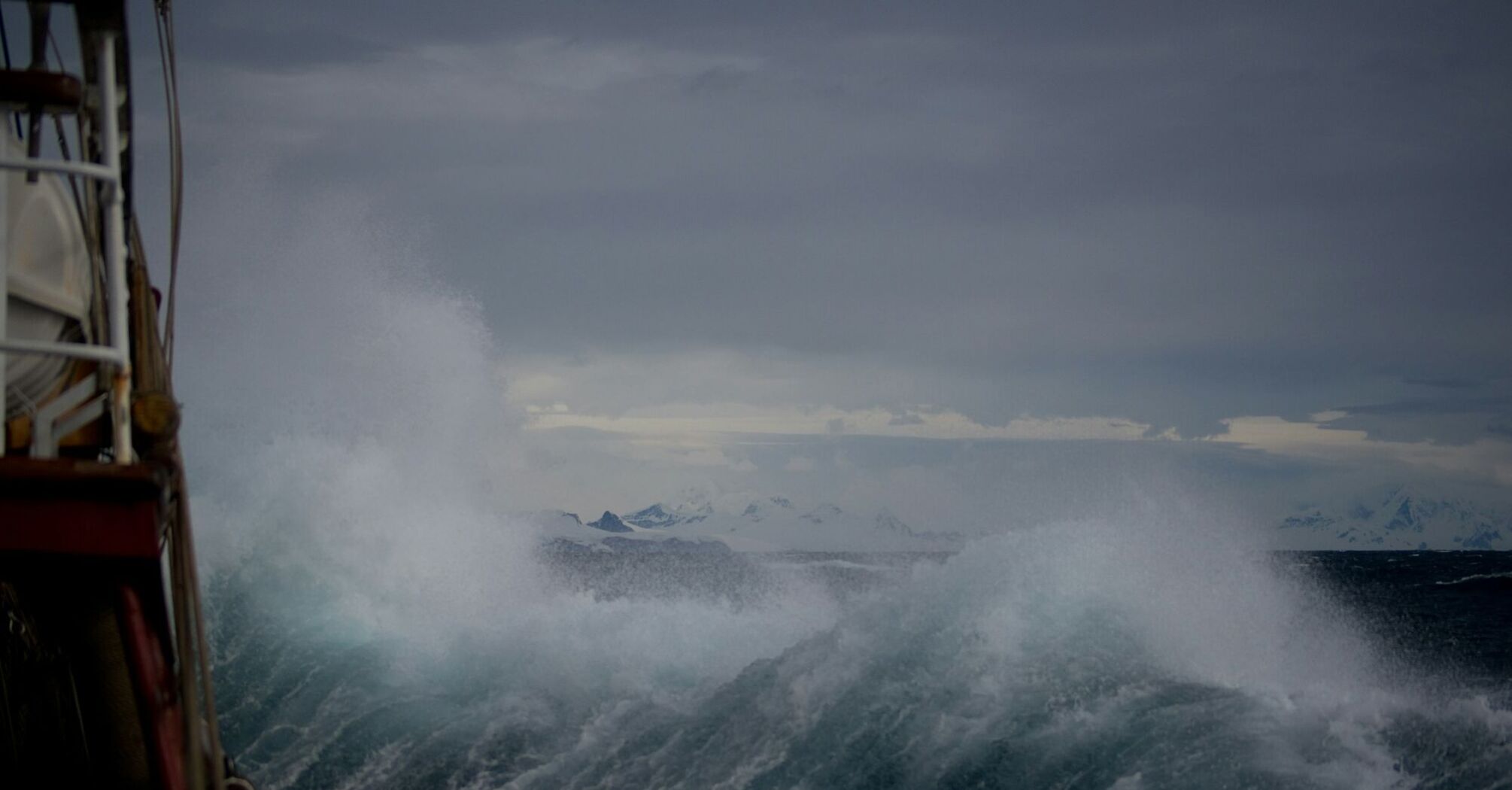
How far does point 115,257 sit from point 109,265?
0.04 metres

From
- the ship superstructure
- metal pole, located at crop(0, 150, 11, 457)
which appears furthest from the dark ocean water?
metal pole, located at crop(0, 150, 11, 457)

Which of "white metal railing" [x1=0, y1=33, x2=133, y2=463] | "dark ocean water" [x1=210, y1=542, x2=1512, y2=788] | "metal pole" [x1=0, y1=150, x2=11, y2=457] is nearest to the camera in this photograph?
"white metal railing" [x1=0, y1=33, x2=133, y2=463]

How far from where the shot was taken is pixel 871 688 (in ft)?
44.6

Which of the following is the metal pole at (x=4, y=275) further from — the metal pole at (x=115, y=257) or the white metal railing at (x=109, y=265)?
the metal pole at (x=115, y=257)

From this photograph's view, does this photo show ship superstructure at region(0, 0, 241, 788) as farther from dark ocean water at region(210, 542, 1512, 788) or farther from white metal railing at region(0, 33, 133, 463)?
dark ocean water at region(210, 542, 1512, 788)

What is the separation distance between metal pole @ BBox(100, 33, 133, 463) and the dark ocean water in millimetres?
8954

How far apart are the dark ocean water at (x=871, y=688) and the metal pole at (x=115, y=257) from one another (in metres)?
8.95

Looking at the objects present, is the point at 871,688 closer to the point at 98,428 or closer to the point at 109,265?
the point at 98,428

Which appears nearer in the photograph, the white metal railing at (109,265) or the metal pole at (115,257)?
the white metal railing at (109,265)

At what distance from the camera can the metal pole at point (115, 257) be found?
4.85 metres

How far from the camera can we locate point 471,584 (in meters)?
21.9

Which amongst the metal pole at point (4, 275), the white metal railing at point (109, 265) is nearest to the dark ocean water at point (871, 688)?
the white metal railing at point (109, 265)

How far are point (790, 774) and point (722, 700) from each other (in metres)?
2.39

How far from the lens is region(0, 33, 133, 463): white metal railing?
4613 mm
